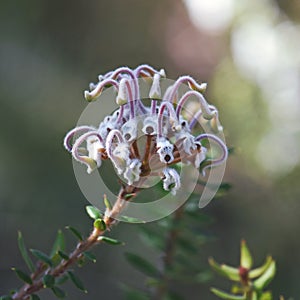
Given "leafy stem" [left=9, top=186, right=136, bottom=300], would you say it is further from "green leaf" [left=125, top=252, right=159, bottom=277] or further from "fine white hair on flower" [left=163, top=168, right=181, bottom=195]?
"green leaf" [left=125, top=252, right=159, bottom=277]

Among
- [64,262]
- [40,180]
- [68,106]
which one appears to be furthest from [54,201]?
[64,262]

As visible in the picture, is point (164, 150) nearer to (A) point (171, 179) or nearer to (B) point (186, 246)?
(A) point (171, 179)

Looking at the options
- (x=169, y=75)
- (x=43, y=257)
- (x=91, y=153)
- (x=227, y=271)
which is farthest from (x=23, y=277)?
(x=169, y=75)

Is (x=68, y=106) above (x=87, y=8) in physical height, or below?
below

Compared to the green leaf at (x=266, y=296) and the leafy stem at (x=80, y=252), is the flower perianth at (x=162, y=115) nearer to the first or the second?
the leafy stem at (x=80, y=252)

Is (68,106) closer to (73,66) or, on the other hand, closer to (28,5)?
(73,66)
